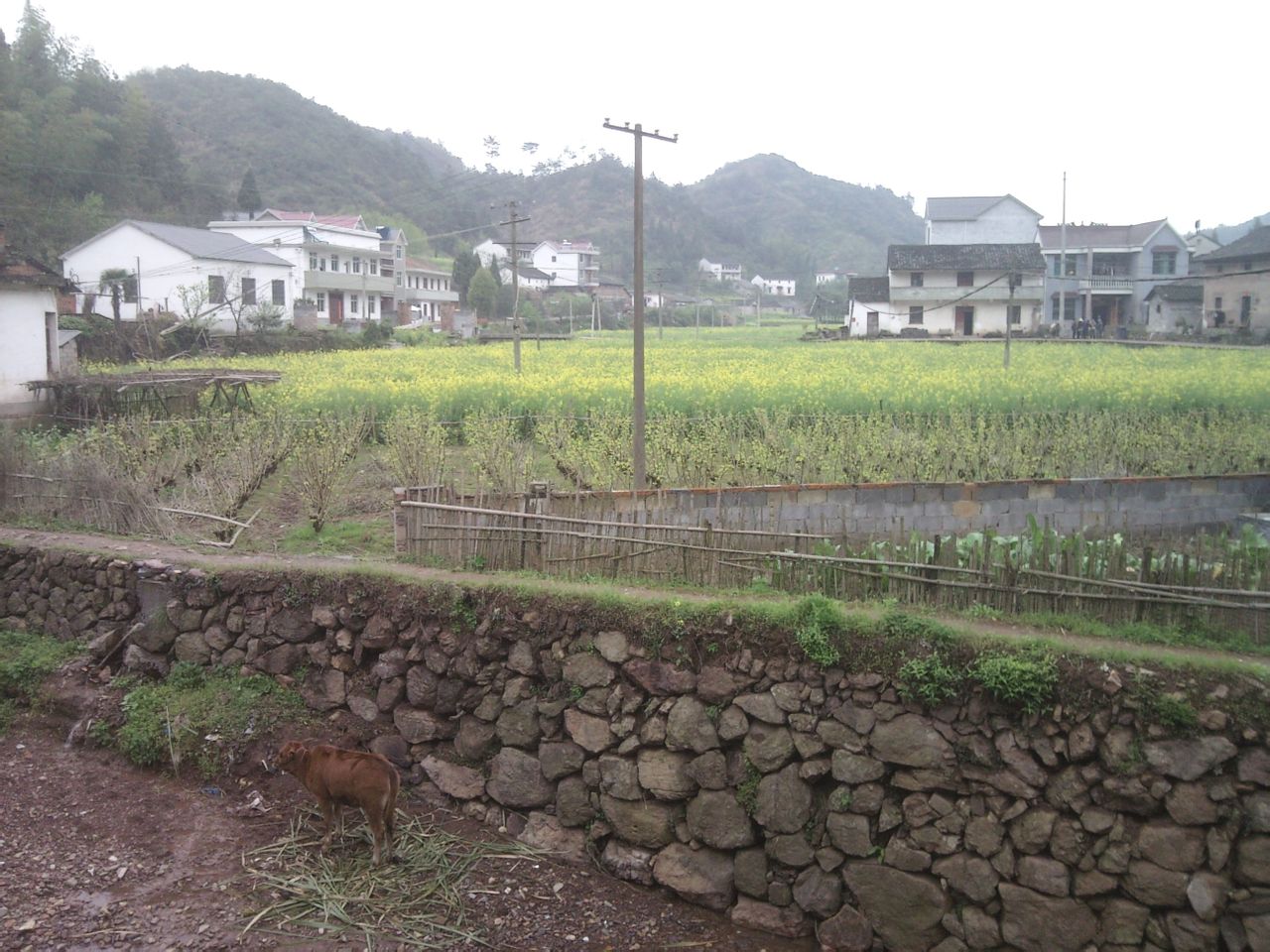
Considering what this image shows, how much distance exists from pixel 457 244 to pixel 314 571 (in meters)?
71.2

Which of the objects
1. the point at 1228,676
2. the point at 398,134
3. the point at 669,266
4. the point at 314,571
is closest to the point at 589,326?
the point at 669,266

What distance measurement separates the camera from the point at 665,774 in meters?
7.41

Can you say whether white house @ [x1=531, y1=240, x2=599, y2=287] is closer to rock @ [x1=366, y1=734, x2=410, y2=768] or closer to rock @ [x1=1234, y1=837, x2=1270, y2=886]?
rock @ [x1=366, y1=734, x2=410, y2=768]

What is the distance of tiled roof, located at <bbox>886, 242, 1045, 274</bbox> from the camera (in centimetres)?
4625

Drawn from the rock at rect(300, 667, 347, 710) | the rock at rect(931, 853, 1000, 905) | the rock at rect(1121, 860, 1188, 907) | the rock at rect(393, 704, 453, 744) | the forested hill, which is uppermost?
the forested hill

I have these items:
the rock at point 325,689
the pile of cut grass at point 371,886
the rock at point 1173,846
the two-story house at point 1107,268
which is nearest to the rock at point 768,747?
the pile of cut grass at point 371,886

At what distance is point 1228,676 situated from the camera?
20.5 ft

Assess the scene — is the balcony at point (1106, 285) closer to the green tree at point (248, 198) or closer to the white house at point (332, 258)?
the white house at point (332, 258)

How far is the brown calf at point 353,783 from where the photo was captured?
718cm

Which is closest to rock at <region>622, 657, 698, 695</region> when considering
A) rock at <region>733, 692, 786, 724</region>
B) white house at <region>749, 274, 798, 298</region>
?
rock at <region>733, 692, 786, 724</region>

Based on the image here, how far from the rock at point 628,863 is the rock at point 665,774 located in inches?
18.4

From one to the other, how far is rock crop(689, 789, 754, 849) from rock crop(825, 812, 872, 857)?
61 centimetres

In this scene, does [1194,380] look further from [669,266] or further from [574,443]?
[669,266]

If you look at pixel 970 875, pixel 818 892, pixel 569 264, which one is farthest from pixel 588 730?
pixel 569 264
